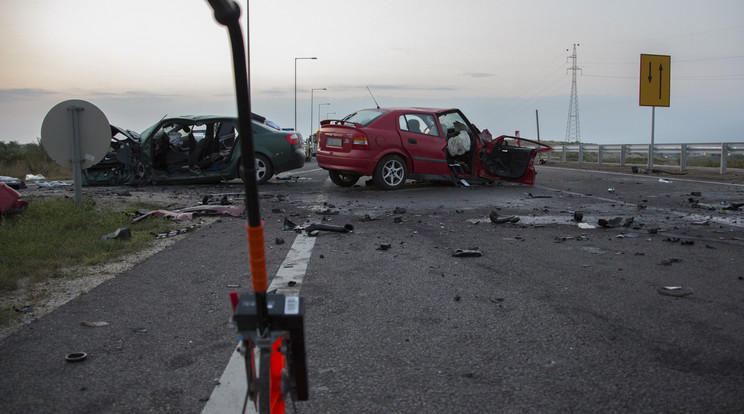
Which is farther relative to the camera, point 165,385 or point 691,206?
point 691,206

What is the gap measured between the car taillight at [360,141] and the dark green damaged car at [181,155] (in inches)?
97.0

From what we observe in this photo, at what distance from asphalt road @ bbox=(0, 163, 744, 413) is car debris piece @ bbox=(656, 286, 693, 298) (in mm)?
17

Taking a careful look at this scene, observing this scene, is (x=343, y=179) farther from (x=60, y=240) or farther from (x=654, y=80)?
(x=654, y=80)

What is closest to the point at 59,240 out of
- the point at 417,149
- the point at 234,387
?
the point at 234,387

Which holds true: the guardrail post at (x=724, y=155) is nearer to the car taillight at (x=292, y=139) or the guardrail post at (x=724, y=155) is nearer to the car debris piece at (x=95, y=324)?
the car taillight at (x=292, y=139)

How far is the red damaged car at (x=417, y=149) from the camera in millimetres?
12586

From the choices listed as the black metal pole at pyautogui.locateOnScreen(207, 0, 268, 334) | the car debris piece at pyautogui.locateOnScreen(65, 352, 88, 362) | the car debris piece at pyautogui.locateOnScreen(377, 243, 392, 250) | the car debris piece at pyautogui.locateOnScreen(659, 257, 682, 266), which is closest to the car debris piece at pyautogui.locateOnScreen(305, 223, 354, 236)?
the car debris piece at pyautogui.locateOnScreen(377, 243, 392, 250)

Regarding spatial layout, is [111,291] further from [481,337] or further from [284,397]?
[284,397]

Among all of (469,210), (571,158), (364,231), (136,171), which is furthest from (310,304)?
(571,158)

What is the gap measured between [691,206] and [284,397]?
1003 cm

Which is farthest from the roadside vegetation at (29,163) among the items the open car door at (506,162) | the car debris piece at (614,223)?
the car debris piece at (614,223)

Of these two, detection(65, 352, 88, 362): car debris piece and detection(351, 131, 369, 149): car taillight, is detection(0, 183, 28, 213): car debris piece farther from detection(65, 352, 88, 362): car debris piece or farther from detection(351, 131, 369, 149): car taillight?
detection(351, 131, 369, 149): car taillight

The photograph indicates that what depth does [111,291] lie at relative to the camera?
179 inches

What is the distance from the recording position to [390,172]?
1286cm
